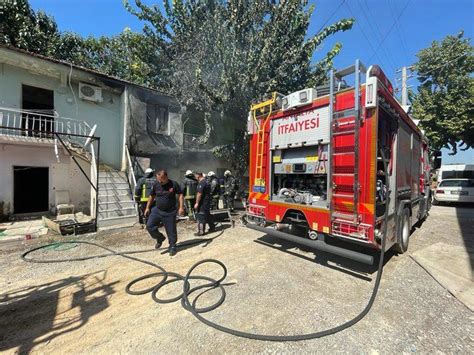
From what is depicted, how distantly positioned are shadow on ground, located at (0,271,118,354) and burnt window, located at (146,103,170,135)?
326 inches

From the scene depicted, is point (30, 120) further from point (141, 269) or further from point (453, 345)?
point (453, 345)

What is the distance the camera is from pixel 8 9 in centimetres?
1130

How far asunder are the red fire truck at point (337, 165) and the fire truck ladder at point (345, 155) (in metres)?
0.01

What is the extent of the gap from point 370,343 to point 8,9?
18296 mm

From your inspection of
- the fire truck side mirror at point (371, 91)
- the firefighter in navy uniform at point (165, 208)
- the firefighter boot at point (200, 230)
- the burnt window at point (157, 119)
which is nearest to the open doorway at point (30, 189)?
the burnt window at point (157, 119)

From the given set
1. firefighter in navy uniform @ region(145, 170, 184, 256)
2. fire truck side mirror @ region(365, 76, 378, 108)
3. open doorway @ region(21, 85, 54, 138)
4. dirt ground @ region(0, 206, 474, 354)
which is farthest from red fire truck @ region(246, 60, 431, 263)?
open doorway @ region(21, 85, 54, 138)

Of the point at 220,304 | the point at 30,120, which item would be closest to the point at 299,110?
the point at 220,304

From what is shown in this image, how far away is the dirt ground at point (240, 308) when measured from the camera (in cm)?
231

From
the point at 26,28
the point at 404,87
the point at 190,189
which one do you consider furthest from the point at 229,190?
the point at 404,87

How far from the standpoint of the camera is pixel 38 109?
29.9 feet

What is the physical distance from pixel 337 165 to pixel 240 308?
2.61 m

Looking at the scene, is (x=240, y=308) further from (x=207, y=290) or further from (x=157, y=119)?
(x=157, y=119)

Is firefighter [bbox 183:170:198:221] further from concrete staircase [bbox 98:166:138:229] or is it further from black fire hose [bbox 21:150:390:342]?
black fire hose [bbox 21:150:390:342]

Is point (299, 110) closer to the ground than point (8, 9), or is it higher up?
closer to the ground
